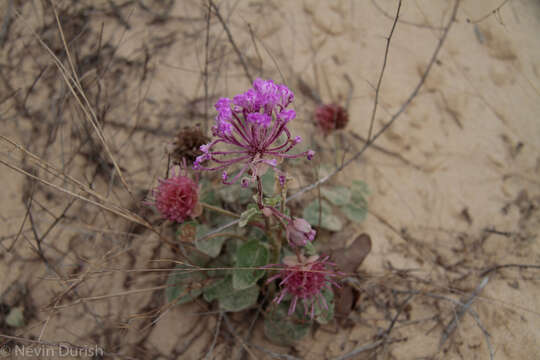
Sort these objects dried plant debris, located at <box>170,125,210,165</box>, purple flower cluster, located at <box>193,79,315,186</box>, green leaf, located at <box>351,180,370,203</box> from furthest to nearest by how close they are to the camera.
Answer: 1. green leaf, located at <box>351,180,370,203</box>
2. dried plant debris, located at <box>170,125,210,165</box>
3. purple flower cluster, located at <box>193,79,315,186</box>

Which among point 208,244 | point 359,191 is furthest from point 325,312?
point 359,191

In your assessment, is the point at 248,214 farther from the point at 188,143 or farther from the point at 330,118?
the point at 330,118

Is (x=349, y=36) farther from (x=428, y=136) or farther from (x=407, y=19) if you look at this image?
(x=428, y=136)

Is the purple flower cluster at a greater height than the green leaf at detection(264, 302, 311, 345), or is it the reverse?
the purple flower cluster

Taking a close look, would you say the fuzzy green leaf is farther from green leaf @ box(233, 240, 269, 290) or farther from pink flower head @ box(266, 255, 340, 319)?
green leaf @ box(233, 240, 269, 290)

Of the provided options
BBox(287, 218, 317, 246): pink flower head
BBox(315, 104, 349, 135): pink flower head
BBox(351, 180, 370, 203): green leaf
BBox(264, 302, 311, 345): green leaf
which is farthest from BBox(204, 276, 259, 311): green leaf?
BBox(315, 104, 349, 135): pink flower head

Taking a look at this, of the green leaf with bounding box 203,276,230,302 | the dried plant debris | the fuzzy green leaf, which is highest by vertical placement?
the dried plant debris
